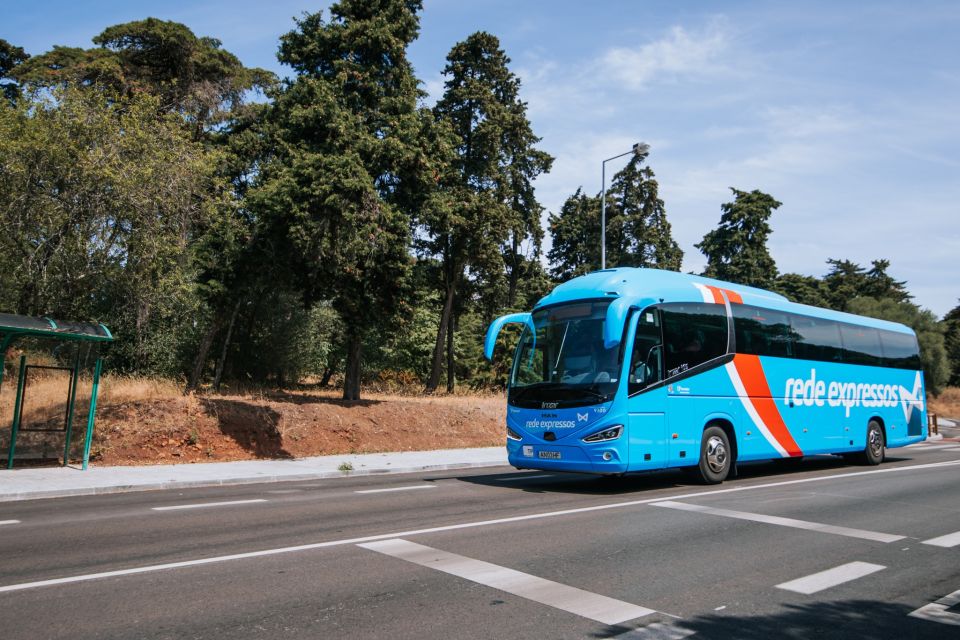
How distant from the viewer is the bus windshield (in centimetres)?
1159

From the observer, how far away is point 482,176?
38000 mm

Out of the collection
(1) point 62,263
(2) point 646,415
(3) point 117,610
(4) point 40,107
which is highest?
(4) point 40,107

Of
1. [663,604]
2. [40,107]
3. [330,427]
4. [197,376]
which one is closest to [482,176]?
[197,376]

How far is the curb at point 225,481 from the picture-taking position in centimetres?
1155

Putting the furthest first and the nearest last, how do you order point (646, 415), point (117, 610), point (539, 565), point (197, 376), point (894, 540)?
point (197, 376) → point (646, 415) → point (894, 540) → point (539, 565) → point (117, 610)

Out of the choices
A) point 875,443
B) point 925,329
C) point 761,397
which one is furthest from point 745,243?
point 761,397

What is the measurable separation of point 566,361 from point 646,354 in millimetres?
1314

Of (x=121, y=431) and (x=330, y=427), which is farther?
(x=330, y=427)

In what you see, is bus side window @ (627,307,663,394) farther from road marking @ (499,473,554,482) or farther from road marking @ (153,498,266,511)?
road marking @ (153,498,266,511)

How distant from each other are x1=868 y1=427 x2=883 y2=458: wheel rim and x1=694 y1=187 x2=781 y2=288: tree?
42.1 metres

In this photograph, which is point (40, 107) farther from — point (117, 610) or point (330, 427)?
point (117, 610)

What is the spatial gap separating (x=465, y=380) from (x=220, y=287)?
23812 millimetres

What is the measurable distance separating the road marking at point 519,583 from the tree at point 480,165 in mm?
26134

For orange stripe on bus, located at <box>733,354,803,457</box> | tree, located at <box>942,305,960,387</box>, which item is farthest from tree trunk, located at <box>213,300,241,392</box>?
tree, located at <box>942,305,960,387</box>
